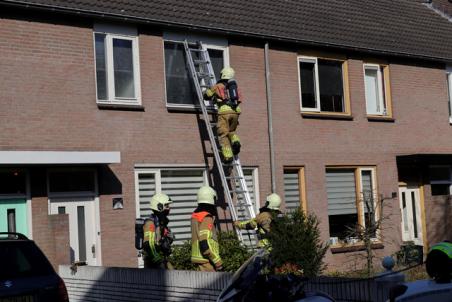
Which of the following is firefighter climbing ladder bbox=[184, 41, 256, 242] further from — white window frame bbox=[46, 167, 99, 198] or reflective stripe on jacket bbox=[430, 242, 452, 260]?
reflective stripe on jacket bbox=[430, 242, 452, 260]

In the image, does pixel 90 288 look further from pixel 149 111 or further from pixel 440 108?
pixel 440 108

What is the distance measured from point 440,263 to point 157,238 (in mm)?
5414

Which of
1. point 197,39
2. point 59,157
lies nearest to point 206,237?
point 59,157

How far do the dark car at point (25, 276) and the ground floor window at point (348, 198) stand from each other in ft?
35.1

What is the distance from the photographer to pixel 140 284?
10461mm

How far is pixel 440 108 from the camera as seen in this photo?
858 inches

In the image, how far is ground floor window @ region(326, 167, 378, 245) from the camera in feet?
61.8

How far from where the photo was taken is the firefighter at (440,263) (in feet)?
20.0

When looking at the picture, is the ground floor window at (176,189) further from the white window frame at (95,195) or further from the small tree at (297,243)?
the small tree at (297,243)

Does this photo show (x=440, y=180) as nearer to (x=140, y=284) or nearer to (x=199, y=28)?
(x=199, y=28)

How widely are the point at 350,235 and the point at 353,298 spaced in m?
11.5

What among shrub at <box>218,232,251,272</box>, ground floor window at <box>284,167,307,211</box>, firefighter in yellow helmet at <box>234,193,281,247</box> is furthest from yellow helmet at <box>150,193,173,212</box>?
ground floor window at <box>284,167,307,211</box>

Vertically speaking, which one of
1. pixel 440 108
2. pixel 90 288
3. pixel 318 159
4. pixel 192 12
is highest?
pixel 192 12

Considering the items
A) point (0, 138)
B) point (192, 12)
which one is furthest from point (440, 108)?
point (0, 138)
